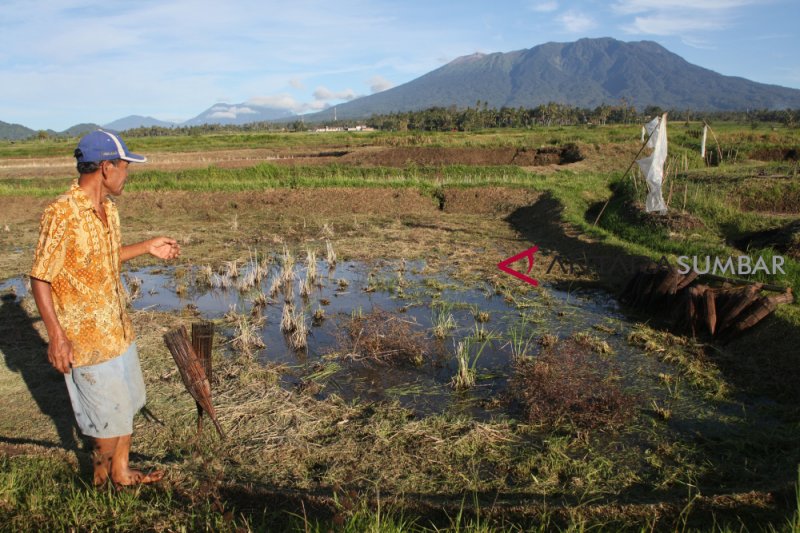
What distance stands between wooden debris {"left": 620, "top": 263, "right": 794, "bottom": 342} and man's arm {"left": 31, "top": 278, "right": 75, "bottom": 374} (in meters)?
5.58

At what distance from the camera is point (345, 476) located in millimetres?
3188

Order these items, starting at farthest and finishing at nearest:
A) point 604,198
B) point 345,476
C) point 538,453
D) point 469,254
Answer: point 604,198
point 469,254
point 538,453
point 345,476

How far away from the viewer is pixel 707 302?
539 cm

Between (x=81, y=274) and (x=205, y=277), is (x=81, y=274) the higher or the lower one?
the higher one

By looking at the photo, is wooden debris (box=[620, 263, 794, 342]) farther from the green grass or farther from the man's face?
the green grass

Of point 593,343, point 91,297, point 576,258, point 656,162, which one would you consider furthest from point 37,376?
point 656,162

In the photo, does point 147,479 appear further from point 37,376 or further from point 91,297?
point 37,376

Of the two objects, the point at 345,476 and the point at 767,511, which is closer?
the point at 767,511

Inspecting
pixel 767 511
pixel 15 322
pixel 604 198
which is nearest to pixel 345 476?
pixel 767 511

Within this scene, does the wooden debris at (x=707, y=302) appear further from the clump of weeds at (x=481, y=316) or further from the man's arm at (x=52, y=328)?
the man's arm at (x=52, y=328)

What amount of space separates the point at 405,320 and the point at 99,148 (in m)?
3.87

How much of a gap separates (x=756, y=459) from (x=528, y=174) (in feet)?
48.3

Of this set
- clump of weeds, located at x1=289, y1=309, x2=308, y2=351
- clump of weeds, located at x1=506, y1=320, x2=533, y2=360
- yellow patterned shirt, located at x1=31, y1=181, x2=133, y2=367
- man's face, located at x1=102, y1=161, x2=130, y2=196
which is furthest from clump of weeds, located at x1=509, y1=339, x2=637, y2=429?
man's face, located at x1=102, y1=161, x2=130, y2=196

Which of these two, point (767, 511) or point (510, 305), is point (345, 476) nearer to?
point (767, 511)
